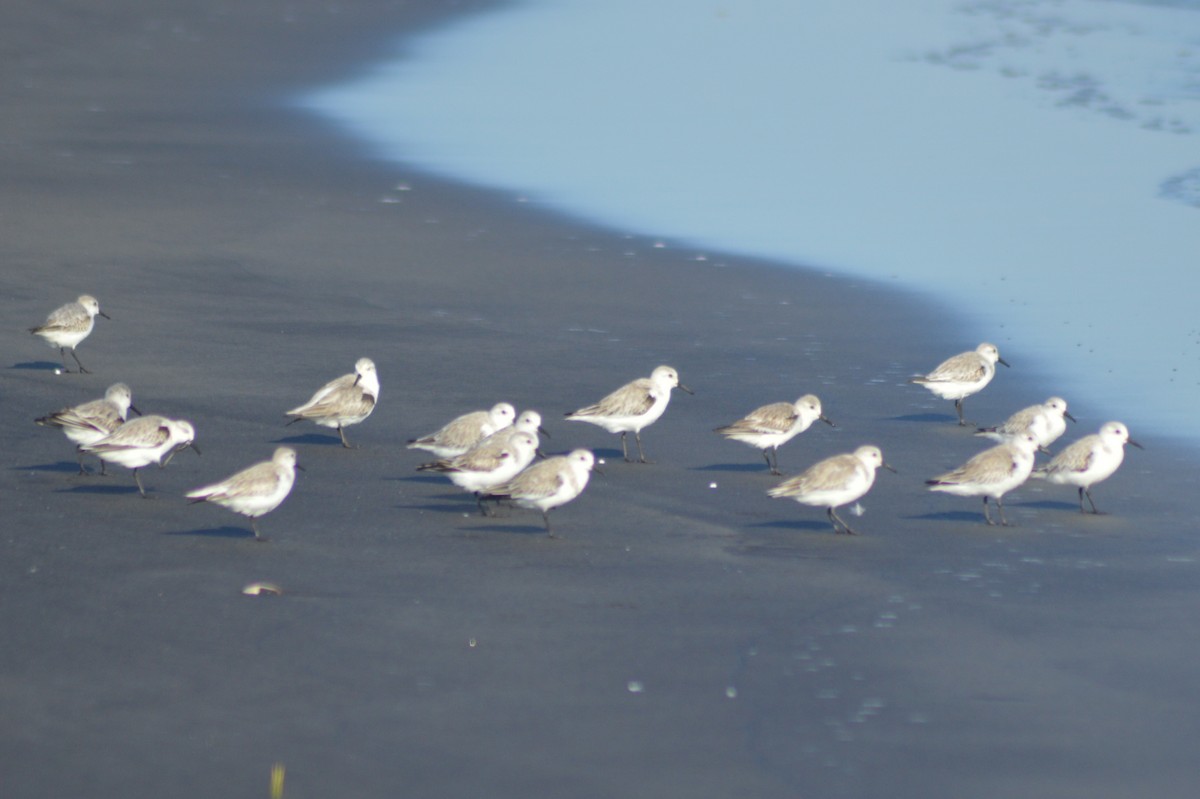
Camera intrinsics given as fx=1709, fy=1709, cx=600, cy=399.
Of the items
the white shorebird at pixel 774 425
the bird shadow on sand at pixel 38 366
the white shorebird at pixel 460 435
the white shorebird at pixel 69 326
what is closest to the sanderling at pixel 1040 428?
the white shorebird at pixel 774 425

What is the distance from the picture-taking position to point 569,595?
8117 mm

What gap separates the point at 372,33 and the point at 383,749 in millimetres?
27555

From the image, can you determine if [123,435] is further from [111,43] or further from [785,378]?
[111,43]

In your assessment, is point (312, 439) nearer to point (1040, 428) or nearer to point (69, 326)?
point (69, 326)

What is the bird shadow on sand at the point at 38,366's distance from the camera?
12438 mm

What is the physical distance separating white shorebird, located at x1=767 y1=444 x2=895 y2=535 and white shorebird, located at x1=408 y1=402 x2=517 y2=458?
194cm

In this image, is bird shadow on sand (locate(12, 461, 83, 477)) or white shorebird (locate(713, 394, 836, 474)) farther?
white shorebird (locate(713, 394, 836, 474))

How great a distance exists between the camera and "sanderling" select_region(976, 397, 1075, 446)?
11.0 m

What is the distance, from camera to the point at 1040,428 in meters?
11.0

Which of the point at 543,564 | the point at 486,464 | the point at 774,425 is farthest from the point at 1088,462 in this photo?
the point at 486,464

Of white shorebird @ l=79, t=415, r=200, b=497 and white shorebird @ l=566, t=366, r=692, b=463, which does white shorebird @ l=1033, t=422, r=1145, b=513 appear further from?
white shorebird @ l=79, t=415, r=200, b=497

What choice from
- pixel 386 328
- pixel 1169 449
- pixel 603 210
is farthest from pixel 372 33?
pixel 1169 449

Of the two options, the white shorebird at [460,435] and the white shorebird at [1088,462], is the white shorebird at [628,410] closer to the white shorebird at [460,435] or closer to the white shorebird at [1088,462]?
the white shorebird at [460,435]

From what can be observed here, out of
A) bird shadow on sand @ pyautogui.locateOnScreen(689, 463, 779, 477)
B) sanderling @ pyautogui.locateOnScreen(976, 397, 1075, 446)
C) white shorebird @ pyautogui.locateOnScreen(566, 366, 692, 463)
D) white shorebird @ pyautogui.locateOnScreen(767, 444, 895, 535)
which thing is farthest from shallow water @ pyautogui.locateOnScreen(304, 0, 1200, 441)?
white shorebird @ pyautogui.locateOnScreen(566, 366, 692, 463)
